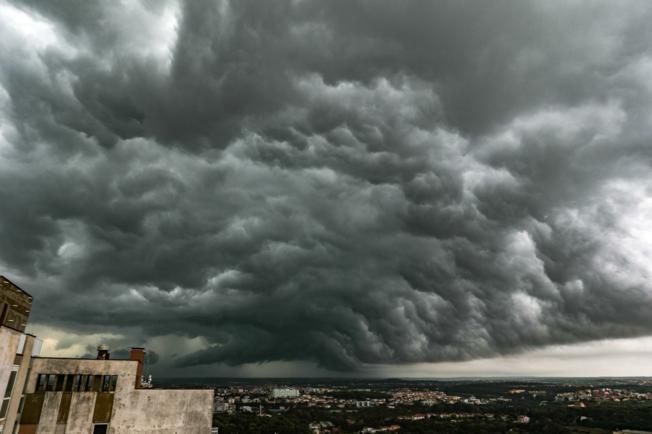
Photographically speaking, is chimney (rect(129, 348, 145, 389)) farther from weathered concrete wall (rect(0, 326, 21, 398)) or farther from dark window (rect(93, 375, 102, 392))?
weathered concrete wall (rect(0, 326, 21, 398))

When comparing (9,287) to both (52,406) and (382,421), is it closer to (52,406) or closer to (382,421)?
(52,406)

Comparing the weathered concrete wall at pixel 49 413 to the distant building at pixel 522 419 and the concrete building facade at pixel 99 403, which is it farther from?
the distant building at pixel 522 419

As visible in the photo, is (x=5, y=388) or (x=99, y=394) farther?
(x=99, y=394)

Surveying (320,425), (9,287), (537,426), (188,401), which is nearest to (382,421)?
(320,425)

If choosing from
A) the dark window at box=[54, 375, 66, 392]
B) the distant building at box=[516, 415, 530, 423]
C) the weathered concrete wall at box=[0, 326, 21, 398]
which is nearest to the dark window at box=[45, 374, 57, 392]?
the dark window at box=[54, 375, 66, 392]

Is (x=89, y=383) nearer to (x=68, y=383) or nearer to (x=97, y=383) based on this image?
(x=97, y=383)

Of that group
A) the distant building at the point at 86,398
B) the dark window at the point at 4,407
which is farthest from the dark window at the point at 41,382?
the dark window at the point at 4,407

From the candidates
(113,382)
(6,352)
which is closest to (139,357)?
(113,382)
